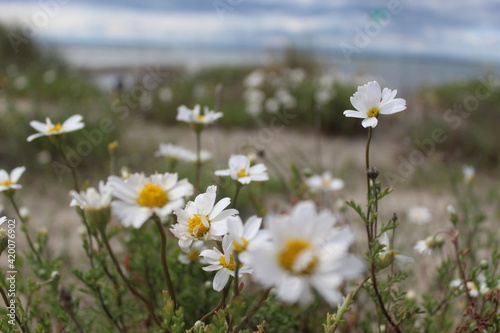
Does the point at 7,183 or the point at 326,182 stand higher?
the point at 7,183

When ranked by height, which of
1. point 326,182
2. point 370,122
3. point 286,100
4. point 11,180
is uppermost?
point 370,122

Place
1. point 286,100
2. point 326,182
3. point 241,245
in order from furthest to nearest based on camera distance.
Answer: point 286,100 < point 326,182 < point 241,245

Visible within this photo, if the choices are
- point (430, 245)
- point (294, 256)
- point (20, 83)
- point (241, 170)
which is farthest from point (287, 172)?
point (20, 83)

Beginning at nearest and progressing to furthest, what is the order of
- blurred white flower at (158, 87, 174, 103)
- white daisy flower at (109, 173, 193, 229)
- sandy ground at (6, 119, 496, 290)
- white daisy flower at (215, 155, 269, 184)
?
white daisy flower at (109, 173, 193, 229) < white daisy flower at (215, 155, 269, 184) < sandy ground at (6, 119, 496, 290) < blurred white flower at (158, 87, 174, 103)

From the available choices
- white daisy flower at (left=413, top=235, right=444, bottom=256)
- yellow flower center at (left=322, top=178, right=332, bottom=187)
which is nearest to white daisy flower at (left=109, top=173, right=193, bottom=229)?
white daisy flower at (left=413, top=235, right=444, bottom=256)

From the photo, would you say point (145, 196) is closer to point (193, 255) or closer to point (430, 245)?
point (193, 255)

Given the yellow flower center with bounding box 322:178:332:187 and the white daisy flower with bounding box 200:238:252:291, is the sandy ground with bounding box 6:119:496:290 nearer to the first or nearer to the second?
the yellow flower center with bounding box 322:178:332:187

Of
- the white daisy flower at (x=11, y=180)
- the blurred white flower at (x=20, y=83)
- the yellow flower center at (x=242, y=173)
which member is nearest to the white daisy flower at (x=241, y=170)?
the yellow flower center at (x=242, y=173)
